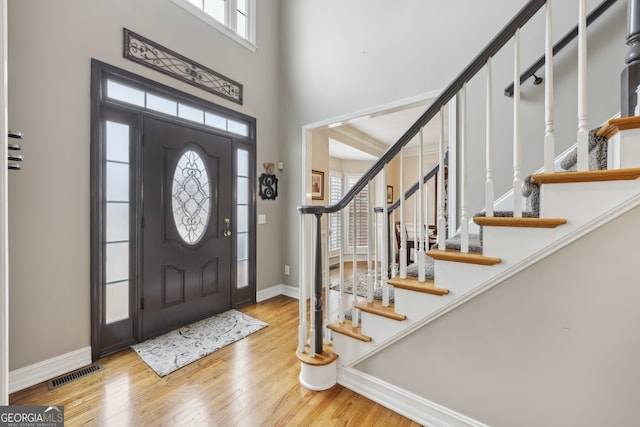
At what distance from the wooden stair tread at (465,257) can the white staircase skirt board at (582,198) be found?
0.29 meters

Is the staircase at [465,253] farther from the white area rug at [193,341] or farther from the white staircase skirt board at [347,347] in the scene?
the white area rug at [193,341]

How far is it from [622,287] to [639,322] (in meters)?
0.14

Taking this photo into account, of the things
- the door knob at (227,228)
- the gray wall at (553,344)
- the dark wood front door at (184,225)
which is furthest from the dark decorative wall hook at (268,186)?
the gray wall at (553,344)

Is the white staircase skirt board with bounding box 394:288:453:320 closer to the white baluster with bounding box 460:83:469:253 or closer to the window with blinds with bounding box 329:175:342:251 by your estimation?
the white baluster with bounding box 460:83:469:253

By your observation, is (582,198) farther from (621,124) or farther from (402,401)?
(402,401)

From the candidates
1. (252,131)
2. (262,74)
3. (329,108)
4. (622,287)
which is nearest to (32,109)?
(252,131)

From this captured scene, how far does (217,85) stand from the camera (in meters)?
2.95

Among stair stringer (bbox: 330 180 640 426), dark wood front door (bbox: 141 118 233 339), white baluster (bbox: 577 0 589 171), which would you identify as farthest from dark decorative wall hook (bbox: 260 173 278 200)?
white baluster (bbox: 577 0 589 171)

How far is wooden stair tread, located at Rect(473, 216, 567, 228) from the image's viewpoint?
1.09 meters

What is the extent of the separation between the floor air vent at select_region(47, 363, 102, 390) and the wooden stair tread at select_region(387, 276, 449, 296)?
7.35 feet

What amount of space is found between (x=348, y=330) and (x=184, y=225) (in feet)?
6.26

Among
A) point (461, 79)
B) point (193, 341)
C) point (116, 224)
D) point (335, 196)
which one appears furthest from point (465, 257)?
point (335, 196)

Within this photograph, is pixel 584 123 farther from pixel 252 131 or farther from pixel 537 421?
pixel 252 131

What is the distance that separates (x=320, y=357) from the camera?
1757 mm
